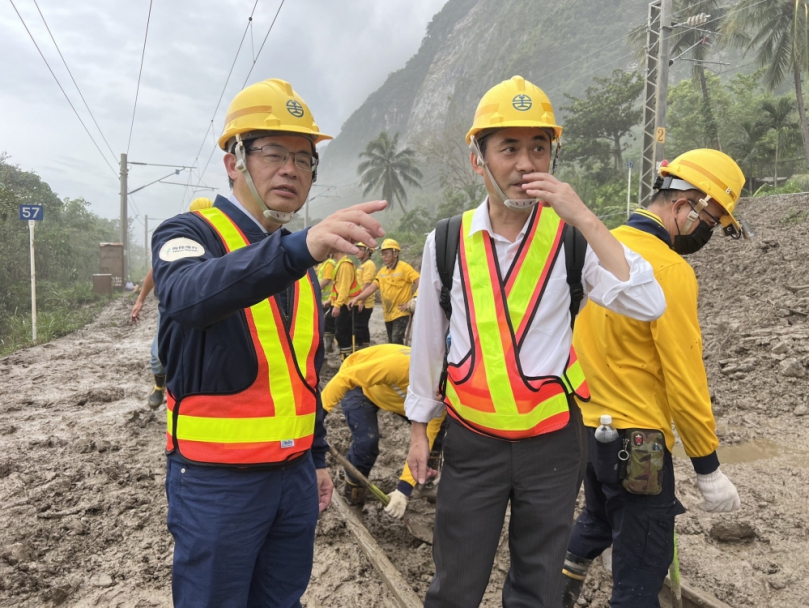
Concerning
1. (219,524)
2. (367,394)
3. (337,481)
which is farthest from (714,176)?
(337,481)

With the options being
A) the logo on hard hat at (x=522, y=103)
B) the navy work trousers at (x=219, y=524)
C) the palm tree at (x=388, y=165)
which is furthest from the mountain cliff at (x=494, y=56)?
the navy work trousers at (x=219, y=524)

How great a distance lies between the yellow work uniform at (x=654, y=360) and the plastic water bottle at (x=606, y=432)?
0.06 m

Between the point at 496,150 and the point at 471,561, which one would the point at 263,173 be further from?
the point at 471,561

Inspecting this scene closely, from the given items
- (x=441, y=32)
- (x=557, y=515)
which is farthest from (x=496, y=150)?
(x=441, y=32)

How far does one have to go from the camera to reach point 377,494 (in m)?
3.94

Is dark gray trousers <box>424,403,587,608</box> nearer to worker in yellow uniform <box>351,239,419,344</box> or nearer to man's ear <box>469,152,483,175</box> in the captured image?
man's ear <box>469,152,483,175</box>

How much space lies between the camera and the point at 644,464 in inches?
81.4

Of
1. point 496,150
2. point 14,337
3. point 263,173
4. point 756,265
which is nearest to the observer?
point 263,173

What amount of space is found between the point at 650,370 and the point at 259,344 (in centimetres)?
156

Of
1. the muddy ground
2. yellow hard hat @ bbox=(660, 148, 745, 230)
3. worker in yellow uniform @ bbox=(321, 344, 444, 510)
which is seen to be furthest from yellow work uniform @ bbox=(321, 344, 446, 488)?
yellow hard hat @ bbox=(660, 148, 745, 230)

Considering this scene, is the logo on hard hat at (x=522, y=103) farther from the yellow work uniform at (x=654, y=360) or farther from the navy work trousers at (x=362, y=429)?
the navy work trousers at (x=362, y=429)

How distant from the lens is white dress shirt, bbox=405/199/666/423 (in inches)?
64.6

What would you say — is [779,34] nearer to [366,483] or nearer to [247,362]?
[366,483]

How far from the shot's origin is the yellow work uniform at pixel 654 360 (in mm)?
1993
